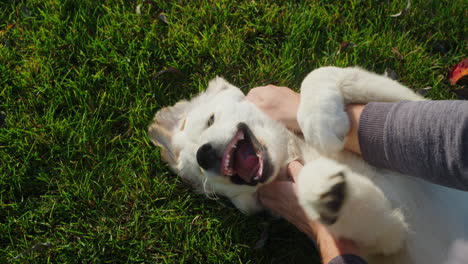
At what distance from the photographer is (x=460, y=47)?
311 centimetres

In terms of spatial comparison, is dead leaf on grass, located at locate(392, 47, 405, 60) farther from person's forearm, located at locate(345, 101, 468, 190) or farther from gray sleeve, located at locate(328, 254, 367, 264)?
gray sleeve, located at locate(328, 254, 367, 264)

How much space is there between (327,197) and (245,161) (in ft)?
2.46

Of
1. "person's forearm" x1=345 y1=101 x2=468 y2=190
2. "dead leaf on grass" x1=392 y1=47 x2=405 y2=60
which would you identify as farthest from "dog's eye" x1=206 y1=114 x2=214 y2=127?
"dead leaf on grass" x1=392 y1=47 x2=405 y2=60

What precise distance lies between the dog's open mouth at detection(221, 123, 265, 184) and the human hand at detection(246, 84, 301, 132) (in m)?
0.24

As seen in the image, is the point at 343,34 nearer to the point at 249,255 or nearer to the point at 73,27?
the point at 249,255

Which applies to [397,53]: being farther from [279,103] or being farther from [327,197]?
[327,197]

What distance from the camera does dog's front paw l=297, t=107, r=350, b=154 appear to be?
6.53ft

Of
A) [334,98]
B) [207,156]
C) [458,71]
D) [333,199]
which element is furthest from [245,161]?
[458,71]

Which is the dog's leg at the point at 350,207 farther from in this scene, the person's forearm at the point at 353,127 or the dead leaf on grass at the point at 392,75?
the dead leaf on grass at the point at 392,75

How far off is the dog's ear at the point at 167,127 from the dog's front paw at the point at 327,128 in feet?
3.44

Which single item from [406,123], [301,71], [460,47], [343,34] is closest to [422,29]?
[460,47]

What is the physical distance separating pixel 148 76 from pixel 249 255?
1652 mm

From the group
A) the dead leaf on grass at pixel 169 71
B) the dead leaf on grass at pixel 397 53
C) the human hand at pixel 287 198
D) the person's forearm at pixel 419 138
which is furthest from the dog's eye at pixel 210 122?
the dead leaf on grass at pixel 397 53

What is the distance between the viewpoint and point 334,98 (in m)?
2.04
